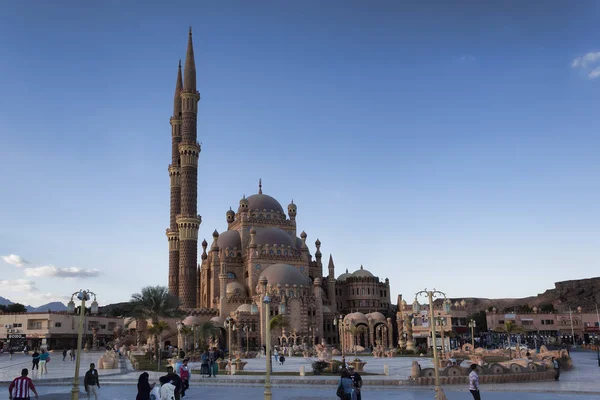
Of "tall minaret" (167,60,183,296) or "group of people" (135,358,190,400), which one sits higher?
"tall minaret" (167,60,183,296)

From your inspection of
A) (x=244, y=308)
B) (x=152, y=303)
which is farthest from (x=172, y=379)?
(x=244, y=308)

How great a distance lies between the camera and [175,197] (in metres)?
77.8

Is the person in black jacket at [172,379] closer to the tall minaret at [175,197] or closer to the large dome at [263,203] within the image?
the tall minaret at [175,197]

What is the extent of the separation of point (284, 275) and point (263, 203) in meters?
16.2

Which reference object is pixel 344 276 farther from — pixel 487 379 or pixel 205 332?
pixel 487 379

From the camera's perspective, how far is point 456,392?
20516 mm

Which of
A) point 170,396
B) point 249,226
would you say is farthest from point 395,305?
point 170,396

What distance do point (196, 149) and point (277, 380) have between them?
53.0 m

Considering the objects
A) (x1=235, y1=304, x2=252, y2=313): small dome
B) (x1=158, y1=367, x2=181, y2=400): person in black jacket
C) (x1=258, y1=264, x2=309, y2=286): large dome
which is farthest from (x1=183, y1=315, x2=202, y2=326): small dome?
(x1=158, y1=367, x2=181, y2=400): person in black jacket

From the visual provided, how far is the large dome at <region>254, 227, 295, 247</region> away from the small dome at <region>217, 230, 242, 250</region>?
3.03 metres

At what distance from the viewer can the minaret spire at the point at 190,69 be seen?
76250 millimetres

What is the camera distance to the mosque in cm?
6525

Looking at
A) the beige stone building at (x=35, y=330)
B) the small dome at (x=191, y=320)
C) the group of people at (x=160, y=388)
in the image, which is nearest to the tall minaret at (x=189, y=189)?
the small dome at (x=191, y=320)

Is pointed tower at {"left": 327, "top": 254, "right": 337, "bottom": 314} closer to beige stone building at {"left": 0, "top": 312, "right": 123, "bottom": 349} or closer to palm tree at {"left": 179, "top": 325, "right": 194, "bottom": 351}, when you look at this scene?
palm tree at {"left": 179, "top": 325, "right": 194, "bottom": 351}
